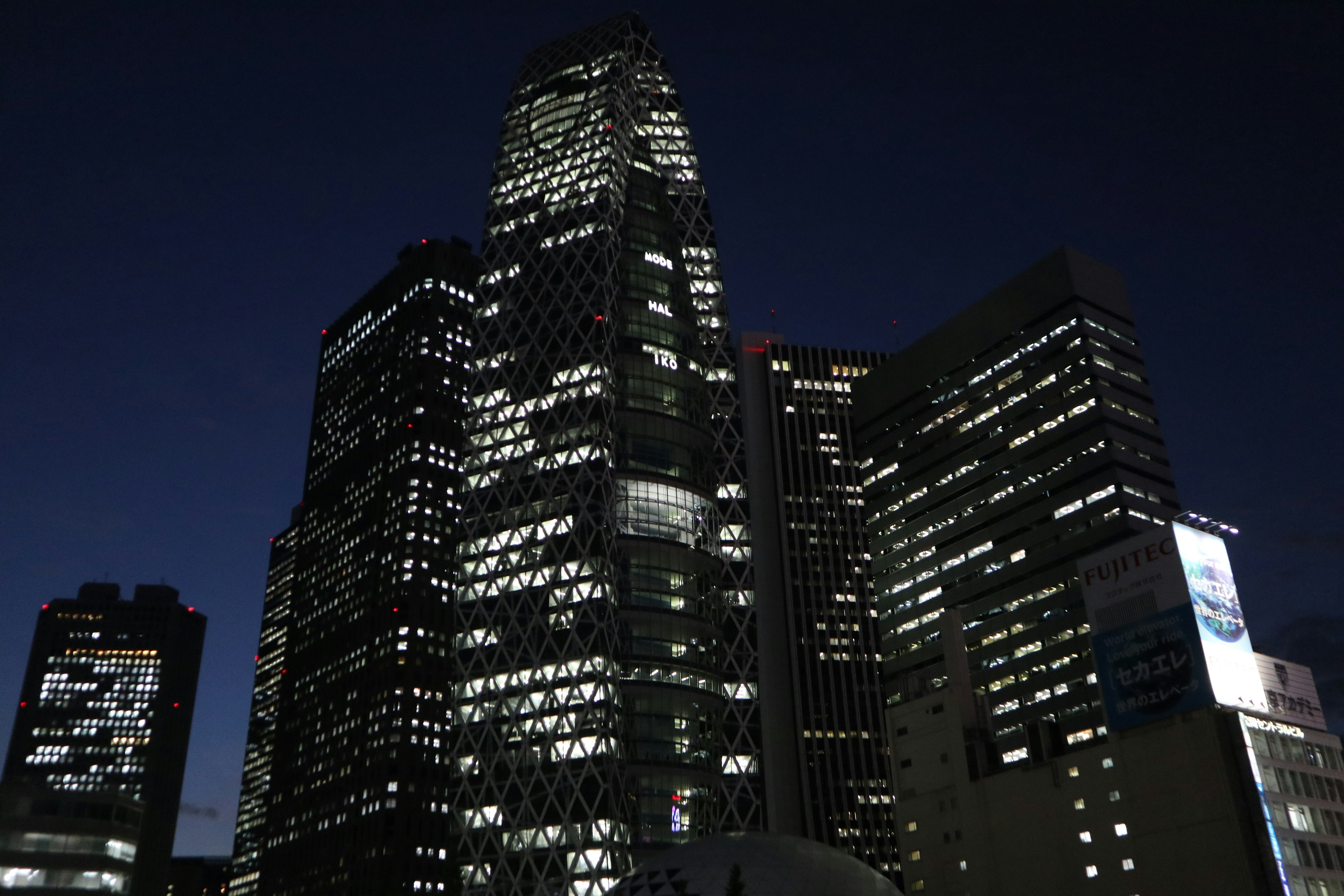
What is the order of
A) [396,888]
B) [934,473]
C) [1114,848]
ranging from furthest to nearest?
1. [934,473]
2. [1114,848]
3. [396,888]

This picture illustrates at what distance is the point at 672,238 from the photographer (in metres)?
144

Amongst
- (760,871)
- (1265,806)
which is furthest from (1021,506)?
(760,871)

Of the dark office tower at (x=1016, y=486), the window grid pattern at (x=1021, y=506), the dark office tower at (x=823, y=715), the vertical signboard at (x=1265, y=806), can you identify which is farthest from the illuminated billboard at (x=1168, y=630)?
the dark office tower at (x=823, y=715)

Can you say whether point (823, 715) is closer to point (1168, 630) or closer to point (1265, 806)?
point (1168, 630)

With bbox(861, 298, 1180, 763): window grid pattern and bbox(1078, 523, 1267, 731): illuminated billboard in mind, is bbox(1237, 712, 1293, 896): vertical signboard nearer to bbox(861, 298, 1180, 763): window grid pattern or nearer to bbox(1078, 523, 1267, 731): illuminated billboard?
bbox(1078, 523, 1267, 731): illuminated billboard

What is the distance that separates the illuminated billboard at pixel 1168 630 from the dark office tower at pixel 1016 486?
23846mm

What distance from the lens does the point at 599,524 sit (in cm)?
11694

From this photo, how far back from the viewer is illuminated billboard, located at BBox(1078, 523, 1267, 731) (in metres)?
92.4

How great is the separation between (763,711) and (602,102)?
97.3 m

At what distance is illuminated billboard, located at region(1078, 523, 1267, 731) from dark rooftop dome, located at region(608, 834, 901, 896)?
27.8 m

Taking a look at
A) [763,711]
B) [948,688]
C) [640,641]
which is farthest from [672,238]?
[763,711]

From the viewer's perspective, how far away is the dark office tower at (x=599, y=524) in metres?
110

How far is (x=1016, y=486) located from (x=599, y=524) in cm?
7080

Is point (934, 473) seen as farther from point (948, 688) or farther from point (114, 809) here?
point (114, 809)
